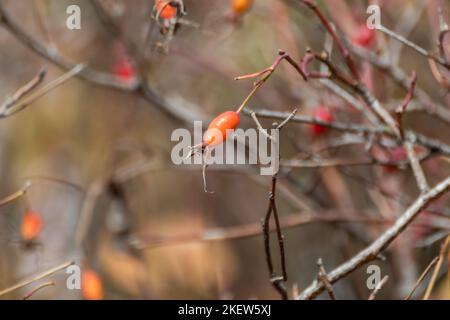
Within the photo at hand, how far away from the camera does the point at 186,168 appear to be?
2.37 meters

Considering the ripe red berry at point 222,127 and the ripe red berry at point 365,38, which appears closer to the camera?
the ripe red berry at point 222,127

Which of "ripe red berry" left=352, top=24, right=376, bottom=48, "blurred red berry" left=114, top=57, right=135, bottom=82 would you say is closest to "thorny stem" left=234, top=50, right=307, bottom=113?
"ripe red berry" left=352, top=24, right=376, bottom=48

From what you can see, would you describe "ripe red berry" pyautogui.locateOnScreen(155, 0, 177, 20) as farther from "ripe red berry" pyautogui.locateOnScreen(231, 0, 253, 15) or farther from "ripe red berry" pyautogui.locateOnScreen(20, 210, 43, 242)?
"ripe red berry" pyautogui.locateOnScreen(20, 210, 43, 242)

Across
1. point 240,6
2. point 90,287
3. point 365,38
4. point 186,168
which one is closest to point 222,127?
point 240,6

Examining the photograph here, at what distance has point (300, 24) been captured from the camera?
304 centimetres

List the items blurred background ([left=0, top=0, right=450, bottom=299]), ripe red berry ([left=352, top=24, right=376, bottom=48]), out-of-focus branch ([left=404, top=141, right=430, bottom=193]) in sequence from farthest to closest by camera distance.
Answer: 1. blurred background ([left=0, top=0, right=450, bottom=299])
2. ripe red berry ([left=352, top=24, right=376, bottom=48])
3. out-of-focus branch ([left=404, top=141, right=430, bottom=193])

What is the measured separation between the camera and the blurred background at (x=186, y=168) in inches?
87.2

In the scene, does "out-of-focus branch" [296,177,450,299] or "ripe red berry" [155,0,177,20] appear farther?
"ripe red berry" [155,0,177,20]

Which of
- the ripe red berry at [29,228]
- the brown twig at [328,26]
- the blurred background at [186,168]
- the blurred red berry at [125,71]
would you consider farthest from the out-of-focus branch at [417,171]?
the blurred red berry at [125,71]

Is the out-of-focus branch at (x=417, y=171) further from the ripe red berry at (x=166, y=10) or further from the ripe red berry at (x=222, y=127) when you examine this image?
the ripe red berry at (x=166, y=10)

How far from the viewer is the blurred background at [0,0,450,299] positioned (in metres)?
2.21

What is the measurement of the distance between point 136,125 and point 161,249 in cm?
73
